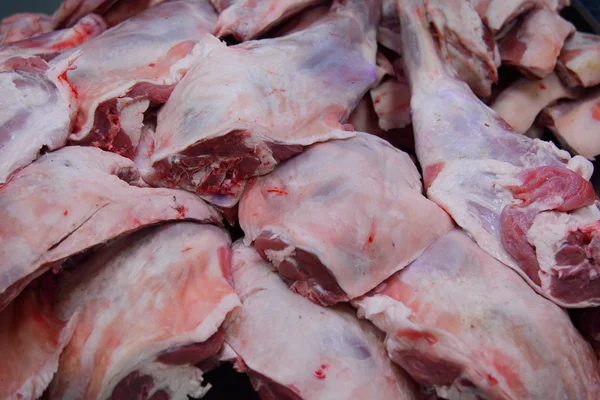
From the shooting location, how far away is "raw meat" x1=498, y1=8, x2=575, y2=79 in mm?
1812

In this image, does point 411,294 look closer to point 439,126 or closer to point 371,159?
point 371,159

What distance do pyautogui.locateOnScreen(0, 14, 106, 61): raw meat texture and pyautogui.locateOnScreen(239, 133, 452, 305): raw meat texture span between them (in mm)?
954

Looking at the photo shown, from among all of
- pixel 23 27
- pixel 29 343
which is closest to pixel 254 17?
pixel 23 27

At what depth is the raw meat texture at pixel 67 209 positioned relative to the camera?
1075 mm

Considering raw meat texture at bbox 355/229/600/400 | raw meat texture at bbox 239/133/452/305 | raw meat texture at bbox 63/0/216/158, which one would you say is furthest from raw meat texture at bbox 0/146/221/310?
raw meat texture at bbox 355/229/600/400

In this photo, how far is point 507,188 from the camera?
137 cm

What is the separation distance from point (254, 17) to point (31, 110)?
2.61 ft

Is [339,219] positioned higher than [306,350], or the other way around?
[339,219]

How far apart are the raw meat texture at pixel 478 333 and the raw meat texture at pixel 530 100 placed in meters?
0.86

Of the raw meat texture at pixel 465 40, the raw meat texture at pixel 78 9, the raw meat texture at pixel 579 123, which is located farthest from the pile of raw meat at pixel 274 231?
the raw meat texture at pixel 579 123

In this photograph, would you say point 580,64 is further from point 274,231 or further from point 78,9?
point 78,9

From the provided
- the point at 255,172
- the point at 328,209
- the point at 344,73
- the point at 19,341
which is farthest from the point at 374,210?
the point at 19,341

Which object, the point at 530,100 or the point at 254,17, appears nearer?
the point at 254,17

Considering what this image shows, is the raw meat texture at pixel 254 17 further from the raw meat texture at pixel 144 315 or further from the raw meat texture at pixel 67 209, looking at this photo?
the raw meat texture at pixel 144 315
